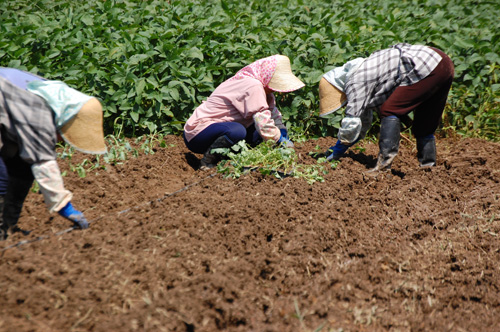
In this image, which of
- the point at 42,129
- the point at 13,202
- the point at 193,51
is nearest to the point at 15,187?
the point at 13,202

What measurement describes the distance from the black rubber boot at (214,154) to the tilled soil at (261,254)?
5.1 inches

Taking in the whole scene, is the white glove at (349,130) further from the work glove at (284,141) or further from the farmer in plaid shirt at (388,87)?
the work glove at (284,141)

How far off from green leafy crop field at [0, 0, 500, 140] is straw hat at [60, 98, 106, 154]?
1714 millimetres

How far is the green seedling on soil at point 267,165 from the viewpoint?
3.42 metres

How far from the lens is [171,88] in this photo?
4.14m

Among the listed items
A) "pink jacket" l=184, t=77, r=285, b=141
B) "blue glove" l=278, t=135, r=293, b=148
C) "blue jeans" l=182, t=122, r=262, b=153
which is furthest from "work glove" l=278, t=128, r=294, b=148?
"blue jeans" l=182, t=122, r=262, b=153

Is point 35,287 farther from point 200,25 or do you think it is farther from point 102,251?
point 200,25

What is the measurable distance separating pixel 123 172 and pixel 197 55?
4.54ft

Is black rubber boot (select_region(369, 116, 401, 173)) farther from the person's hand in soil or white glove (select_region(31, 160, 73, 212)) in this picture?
white glove (select_region(31, 160, 73, 212))

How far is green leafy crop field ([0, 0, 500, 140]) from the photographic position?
415 centimetres

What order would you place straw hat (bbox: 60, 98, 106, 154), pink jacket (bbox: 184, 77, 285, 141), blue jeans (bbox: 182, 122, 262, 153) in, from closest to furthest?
straw hat (bbox: 60, 98, 106, 154)
pink jacket (bbox: 184, 77, 285, 141)
blue jeans (bbox: 182, 122, 262, 153)

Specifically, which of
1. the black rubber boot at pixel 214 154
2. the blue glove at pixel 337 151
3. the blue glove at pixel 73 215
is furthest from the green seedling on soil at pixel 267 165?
the blue glove at pixel 73 215

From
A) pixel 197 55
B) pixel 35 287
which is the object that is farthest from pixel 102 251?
pixel 197 55

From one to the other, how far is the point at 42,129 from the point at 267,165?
5.66 feet
